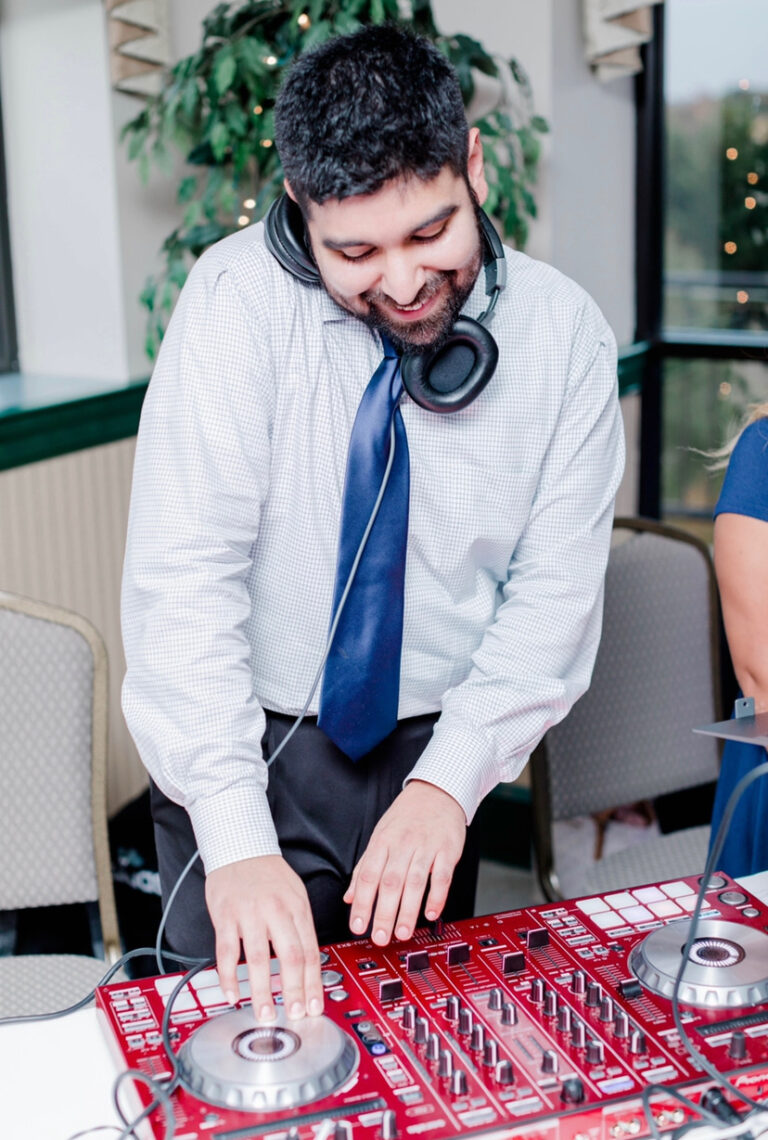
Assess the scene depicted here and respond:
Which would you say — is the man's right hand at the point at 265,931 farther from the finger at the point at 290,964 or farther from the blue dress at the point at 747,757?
the blue dress at the point at 747,757

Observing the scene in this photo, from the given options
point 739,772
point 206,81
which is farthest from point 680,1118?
point 206,81

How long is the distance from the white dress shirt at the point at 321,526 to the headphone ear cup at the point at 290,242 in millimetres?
19

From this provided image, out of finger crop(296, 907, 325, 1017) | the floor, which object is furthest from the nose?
the floor

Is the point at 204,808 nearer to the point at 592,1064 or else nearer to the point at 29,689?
the point at 592,1064

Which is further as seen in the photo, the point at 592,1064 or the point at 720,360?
the point at 720,360

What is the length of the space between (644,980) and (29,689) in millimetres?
1069

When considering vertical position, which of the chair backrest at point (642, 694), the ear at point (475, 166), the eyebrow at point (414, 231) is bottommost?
the chair backrest at point (642, 694)

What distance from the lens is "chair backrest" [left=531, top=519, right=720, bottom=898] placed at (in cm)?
211

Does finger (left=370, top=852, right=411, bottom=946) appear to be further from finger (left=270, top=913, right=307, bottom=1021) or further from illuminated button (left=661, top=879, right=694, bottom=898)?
illuminated button (left=661, top=879, right=694, bottom=898)

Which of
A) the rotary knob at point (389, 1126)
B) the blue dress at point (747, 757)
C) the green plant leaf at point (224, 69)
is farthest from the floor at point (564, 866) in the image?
the green plant leaf at point (224, 69)

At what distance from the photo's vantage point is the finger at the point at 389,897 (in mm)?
1057

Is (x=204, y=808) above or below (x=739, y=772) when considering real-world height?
above

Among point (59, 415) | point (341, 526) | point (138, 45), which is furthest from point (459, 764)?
point (138, 45)

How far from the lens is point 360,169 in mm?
1116
